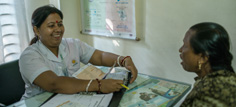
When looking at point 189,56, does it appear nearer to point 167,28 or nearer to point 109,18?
point 167,28

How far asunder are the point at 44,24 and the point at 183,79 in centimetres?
148

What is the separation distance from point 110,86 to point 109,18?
1369 millimetres

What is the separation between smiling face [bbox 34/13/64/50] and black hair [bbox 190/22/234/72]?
1009mm

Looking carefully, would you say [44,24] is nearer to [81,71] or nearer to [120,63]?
[81,71]

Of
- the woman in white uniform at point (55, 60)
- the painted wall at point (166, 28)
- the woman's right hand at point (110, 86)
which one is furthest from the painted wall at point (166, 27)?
the woman's right hand at point (110, 86)

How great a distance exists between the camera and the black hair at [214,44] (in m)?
0.88

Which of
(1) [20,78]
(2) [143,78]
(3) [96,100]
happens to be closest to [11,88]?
(1) [20,78]

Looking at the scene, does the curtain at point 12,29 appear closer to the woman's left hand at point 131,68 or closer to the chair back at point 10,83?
the chair back at point 10,83

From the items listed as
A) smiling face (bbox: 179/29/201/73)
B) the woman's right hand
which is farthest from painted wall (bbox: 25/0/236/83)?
the woman's right hand

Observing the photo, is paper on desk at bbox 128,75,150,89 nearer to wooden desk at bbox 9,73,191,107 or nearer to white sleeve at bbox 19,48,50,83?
wooden desk at bbox 9,73,191,107

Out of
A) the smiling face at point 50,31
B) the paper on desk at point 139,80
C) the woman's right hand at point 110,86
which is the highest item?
the smiling face at point 50,31

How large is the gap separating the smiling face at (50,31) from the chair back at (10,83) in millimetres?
292

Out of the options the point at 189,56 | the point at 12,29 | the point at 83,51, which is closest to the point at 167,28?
the point at 83,51

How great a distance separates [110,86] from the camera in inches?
46.7
